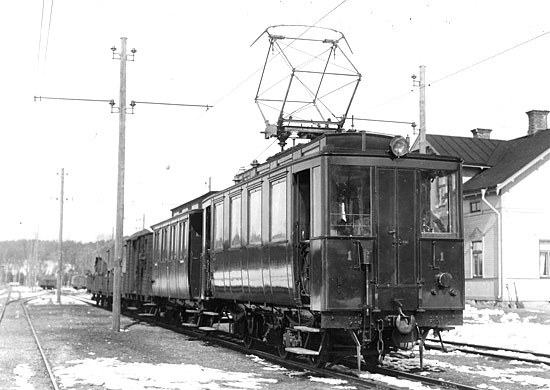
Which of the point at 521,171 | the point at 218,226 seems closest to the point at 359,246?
the point at 218,226

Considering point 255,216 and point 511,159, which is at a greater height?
point 511,159

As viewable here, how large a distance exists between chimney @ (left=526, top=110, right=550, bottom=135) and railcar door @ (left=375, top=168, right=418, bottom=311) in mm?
24858

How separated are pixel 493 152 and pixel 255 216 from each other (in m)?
22.7

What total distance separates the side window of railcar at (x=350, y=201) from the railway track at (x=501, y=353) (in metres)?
3.43

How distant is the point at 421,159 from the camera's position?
10.8 meters

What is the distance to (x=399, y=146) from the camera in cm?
1066

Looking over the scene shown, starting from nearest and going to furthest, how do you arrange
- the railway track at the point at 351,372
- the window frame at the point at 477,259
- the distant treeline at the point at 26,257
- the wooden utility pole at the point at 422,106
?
1. the railway track at the point at 351,372
2. the wooden utility pole at the point at 422,106
3. the window frame at the point at 477,259
4. the distant treeline at the point at 26,257

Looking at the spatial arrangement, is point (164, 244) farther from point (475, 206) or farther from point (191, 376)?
point (475, 206)

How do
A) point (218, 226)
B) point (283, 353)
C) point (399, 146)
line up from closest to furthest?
1. point (399, 146)
2. point (283, 353)
3. point (218, 226)

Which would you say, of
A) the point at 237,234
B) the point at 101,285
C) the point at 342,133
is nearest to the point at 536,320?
the point at 237,234

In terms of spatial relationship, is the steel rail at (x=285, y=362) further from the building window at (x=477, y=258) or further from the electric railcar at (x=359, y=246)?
the building window at (x=477, y=258)

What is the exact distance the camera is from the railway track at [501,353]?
12.2m

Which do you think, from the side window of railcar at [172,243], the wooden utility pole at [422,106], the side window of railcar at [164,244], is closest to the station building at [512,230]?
the wooden utility pole at [422,106]

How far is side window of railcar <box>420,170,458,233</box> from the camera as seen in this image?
10.8 meters
